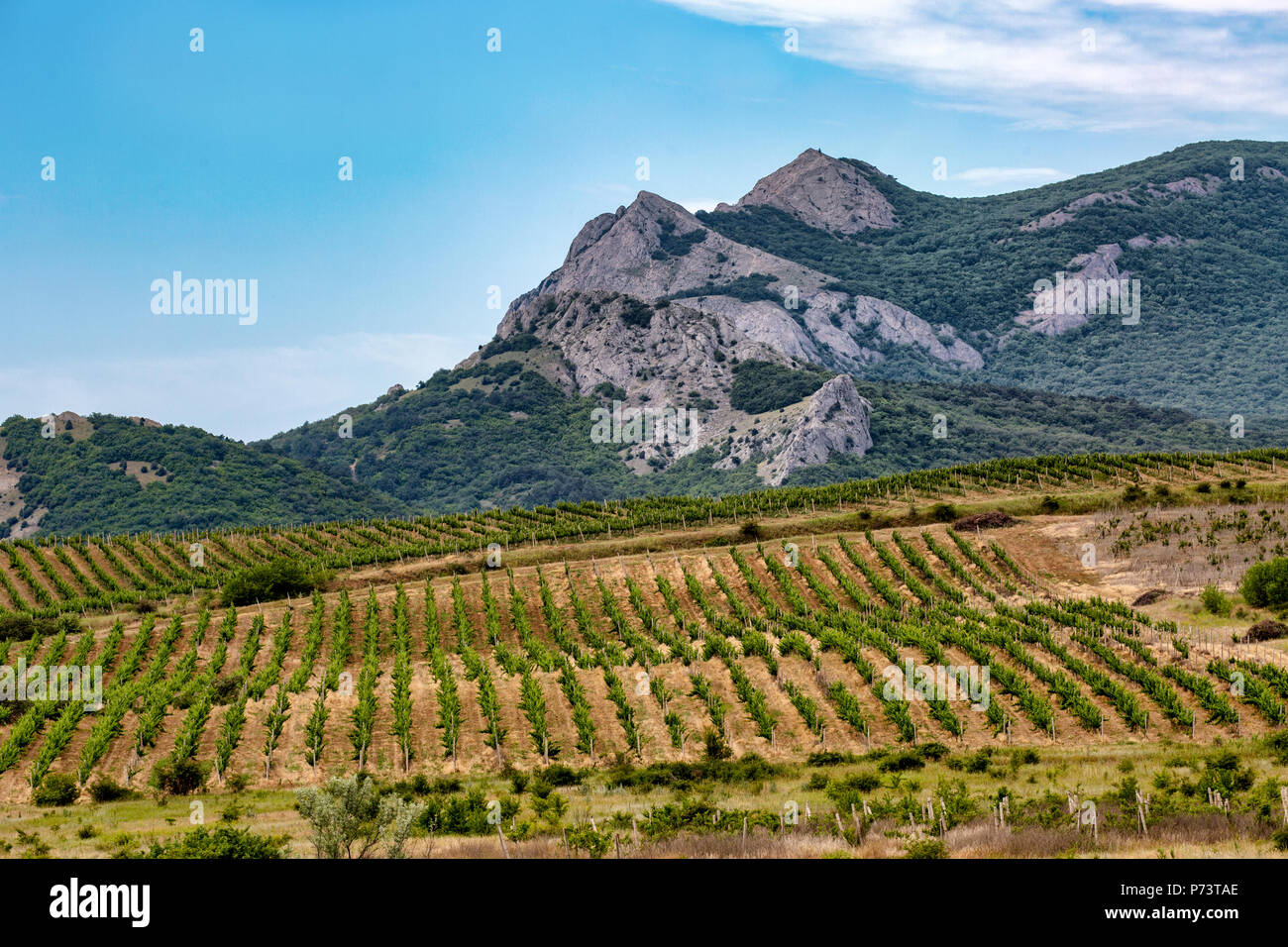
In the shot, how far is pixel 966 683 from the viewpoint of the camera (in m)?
47.9

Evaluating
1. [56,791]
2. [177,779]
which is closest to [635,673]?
[177,779]

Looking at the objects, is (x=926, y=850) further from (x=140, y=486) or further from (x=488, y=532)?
(x=140, y=486)

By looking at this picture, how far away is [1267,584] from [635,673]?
1227 inches

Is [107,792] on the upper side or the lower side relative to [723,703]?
lower

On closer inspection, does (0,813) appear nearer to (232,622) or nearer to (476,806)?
(476,806)

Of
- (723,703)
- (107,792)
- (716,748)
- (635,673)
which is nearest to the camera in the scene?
(107,792)

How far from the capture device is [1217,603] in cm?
5691

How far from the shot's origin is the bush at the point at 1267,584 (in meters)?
56.2

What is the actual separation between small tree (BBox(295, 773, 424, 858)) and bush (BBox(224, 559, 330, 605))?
130 ft

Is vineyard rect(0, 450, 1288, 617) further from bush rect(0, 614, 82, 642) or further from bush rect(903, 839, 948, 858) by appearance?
bush rect(903, 839, 948, 858)

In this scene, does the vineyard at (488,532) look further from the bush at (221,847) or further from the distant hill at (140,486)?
the distant hill at (140,486)

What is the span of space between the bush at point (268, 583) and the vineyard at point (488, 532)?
5.43 m

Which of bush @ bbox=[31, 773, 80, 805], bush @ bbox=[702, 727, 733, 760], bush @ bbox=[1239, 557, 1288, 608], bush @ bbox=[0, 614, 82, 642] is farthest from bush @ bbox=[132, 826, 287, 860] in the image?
bush @ bbox=[1239, 557, 1288, 608]
